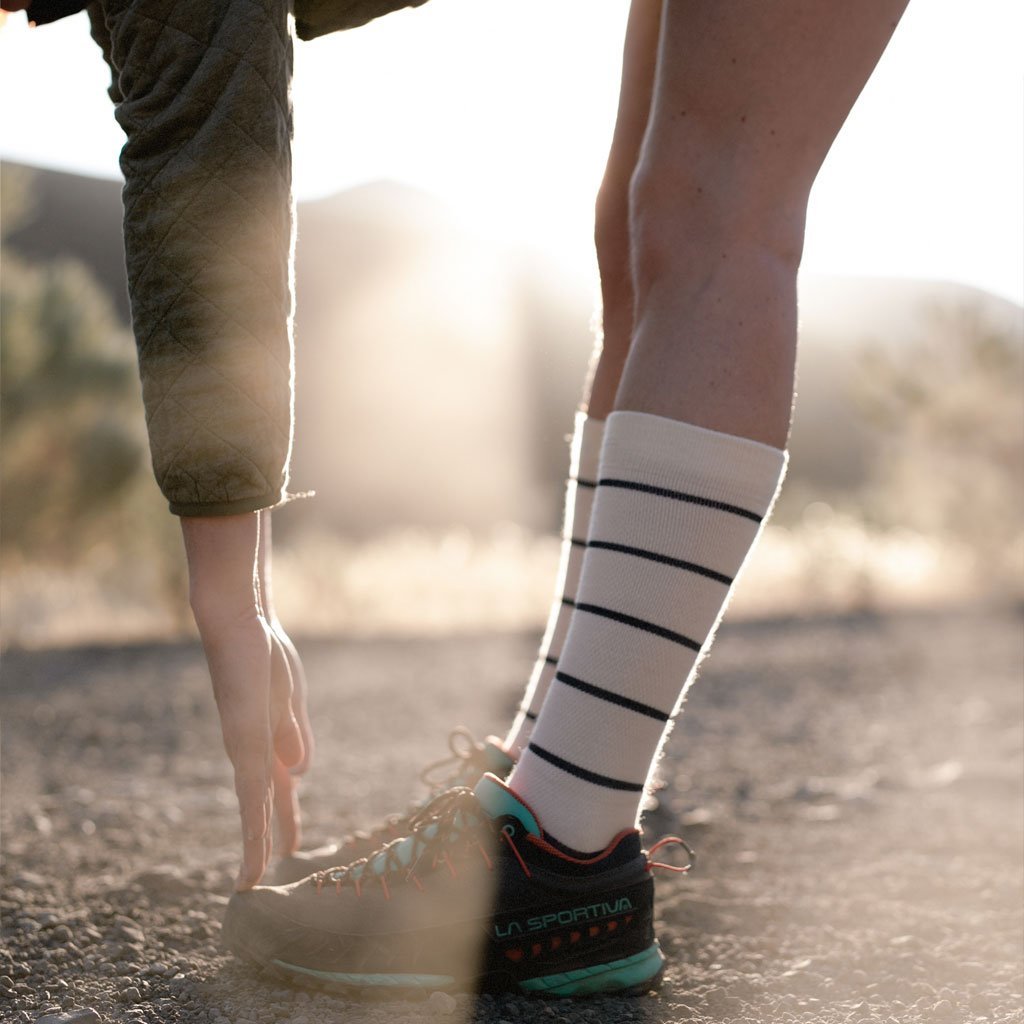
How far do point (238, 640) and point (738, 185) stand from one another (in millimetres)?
815

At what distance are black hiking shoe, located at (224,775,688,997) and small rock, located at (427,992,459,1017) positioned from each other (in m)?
0.03

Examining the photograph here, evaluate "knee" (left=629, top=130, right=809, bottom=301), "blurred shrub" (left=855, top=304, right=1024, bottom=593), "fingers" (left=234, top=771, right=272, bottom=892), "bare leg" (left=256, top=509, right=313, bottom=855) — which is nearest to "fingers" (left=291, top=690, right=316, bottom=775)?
"bare leg" (left=256, top=509, right=313, bottom=855)

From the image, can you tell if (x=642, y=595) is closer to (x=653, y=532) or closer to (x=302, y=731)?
(x=653, y=532)

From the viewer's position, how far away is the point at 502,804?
4.35 ft

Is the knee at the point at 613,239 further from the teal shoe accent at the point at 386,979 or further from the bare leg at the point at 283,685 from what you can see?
the teal shoe accent at the point at 386,979

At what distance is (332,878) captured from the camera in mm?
1405

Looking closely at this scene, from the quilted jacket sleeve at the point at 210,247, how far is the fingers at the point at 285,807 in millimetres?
445

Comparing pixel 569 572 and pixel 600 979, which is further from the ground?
pixel 569 572

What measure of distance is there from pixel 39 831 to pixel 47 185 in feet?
158

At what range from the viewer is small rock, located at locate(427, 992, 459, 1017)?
1252mm

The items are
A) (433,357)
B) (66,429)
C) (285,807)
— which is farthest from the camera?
(433,357)

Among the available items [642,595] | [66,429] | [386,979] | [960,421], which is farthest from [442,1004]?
[960,421]

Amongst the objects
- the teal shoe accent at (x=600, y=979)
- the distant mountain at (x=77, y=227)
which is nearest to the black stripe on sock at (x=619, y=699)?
the teal shoe accent at (x=600, y=979)

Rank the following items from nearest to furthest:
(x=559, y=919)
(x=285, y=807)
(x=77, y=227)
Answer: (x=559, y=919), (x=285, y=807), (x=77, y=227)
